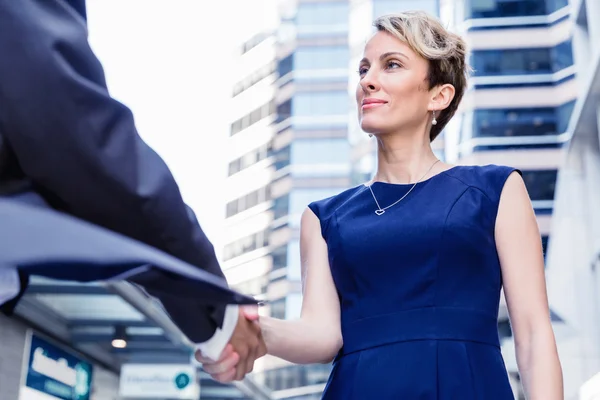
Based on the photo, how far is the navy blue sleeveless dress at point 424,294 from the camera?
7.29 feet

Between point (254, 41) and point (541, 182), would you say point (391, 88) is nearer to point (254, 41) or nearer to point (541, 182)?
point (541, 182)

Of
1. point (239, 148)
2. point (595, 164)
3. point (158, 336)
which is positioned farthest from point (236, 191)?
point (158, 336)

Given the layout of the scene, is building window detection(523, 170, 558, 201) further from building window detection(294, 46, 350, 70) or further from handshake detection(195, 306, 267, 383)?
handshake detection(195, 306, 267, 383)

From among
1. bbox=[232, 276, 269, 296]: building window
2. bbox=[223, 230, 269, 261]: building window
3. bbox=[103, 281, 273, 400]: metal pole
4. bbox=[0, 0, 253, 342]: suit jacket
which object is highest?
bbox=[223, 230, 269, 261]: building window

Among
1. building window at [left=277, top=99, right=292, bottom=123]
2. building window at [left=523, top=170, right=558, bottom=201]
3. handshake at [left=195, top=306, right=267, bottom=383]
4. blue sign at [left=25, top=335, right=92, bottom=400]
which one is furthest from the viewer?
building window at [left=277, top=99, right=292, bottom=123]

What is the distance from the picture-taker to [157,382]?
48.2 ft

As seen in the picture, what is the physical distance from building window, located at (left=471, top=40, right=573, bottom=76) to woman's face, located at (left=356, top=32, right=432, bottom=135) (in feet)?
143

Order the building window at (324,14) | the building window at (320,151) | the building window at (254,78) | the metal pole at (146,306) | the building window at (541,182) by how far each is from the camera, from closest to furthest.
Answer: the metal pole at (146,306)
the building window at (541,182)
the building window at (320,151)
the building window at (324,14)
the building window at (254,78)

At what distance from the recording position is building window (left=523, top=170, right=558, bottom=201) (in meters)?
43.2

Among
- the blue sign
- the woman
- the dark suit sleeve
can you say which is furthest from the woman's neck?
the blue sign

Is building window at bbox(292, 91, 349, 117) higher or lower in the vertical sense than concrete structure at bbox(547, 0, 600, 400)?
higher

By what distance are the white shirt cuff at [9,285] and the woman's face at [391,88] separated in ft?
4.26

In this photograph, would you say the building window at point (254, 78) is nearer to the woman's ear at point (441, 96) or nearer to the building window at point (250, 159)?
the building window at point (250, 159)

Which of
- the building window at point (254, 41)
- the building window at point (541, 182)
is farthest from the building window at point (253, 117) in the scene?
the building window at point (541, 182)
